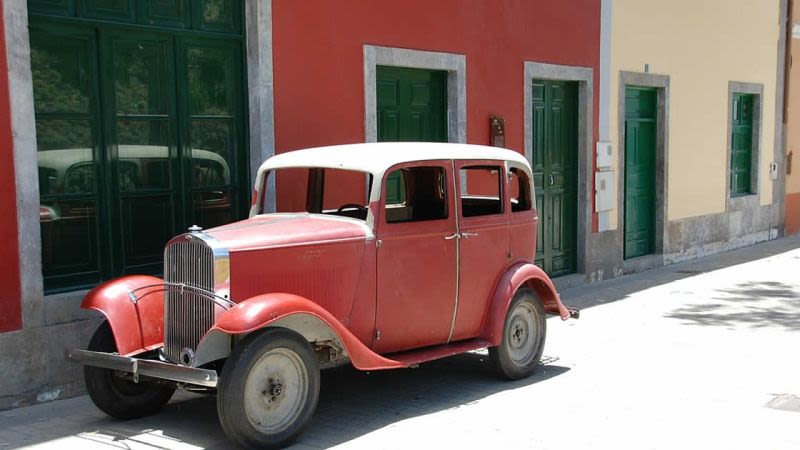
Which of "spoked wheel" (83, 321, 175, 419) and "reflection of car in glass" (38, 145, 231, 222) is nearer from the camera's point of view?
"spoked wheel" (83, 321, 175, 419)

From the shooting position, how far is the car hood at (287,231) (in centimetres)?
541

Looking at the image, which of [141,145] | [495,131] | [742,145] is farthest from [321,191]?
[742,145]

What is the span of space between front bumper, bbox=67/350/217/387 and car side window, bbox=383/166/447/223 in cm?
206

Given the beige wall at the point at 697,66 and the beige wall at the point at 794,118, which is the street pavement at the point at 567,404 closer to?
the beige wall at the point at 697,66

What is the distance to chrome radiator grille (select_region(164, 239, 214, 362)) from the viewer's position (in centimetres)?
526

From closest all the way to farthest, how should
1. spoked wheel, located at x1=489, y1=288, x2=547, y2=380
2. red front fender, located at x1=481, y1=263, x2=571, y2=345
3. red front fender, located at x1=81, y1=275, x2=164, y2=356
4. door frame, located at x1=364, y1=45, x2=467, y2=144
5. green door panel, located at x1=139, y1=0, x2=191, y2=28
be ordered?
red front fender, located at x1=81, y1=275, x2=164, y2=356 < red front fender, located at x1=481, y1=263, x2=571, y2=345 < spoked wheel, located at x1=489, y1=288, x2=547, y2=380 < green door panel, located at x1=139, y1=0, x2=191, y2=28 < door frame, located at x1=364, y1=45, x2=467, y2=144

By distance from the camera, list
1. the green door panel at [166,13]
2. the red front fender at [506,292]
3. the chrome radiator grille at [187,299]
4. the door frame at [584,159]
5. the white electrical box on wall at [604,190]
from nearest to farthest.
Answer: the chrome radiator grille at [187,299]
the red front fender at [506,292]
the green door panel at [166,13]
the door frame at [584,159]
the white electrical box on wall at [604,190]

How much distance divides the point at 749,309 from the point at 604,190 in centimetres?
280

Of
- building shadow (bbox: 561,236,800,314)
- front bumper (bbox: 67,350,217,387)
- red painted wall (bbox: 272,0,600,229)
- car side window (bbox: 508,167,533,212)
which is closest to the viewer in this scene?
front bumper (bbox: 67,350,217,387)

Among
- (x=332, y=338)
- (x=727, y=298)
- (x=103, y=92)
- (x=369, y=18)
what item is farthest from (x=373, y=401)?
(x=727, y=298)

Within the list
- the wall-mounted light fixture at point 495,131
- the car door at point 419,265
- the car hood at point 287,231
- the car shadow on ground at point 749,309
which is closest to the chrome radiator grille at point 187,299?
the car hood at point 287,231

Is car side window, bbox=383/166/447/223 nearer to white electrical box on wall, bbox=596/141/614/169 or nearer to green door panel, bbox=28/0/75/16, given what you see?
green door panel, bbox=28/0/75/16

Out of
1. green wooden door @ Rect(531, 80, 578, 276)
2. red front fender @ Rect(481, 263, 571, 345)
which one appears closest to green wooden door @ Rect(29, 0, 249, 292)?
red front fender @ Rect(481, 263, 571, 345)

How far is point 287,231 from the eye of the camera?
568 centimetres
